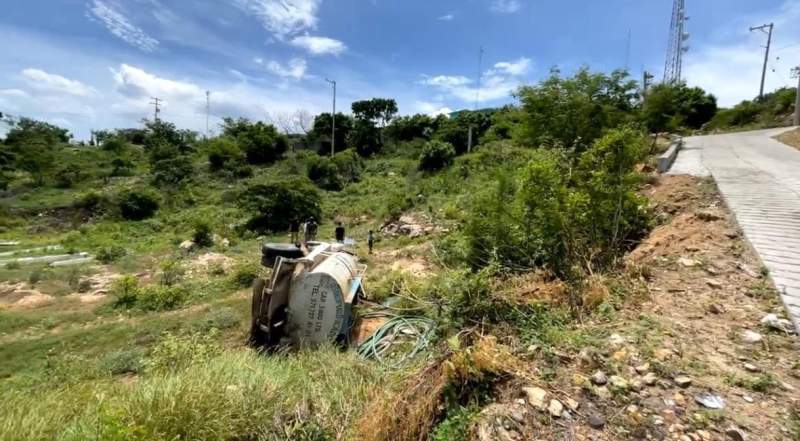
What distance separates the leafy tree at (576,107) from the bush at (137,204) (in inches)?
808

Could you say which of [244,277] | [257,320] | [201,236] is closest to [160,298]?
[244,277]

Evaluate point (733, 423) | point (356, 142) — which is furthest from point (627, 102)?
point (356, 142)

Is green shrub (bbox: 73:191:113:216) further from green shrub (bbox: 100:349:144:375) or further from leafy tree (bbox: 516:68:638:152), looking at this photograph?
leafy tree (bbox: 516:68:638:152)

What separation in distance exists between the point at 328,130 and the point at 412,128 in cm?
770

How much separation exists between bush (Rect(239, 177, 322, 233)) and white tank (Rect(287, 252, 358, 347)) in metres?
12.2

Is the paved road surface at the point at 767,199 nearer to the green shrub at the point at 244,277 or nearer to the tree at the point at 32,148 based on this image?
the green shrub at the point at 244,277

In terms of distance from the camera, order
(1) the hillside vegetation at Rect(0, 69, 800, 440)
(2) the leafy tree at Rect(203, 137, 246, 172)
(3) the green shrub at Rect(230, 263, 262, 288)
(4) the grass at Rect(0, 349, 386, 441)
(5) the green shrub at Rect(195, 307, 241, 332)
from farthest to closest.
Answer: (2) the leafy tree at Rect(203, 137, 246, 172)
(3) the green shrub at Rect(230, 263, 262, 288)
(5) the green shrub at Rect(195, 307, 241, 332)
(1) the hillside vegetation at Rect(0, 69, 800, 440)
(4) the grass at Rect(0, 349, 386, 441)

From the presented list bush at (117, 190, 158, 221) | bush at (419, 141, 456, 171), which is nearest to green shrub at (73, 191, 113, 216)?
bush at (117, 190, 158, 221)

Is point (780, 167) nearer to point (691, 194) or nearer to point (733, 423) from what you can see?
point (691, 194)

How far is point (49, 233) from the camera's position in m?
18.9

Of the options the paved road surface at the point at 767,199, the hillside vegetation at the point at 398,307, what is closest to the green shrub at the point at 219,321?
the hillside vegetation at the point at 398,307

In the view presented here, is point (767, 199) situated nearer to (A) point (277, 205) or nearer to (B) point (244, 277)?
(B) point (244, 277)

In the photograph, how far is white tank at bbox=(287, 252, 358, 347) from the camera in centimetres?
529

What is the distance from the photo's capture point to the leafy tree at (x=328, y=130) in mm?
33000
